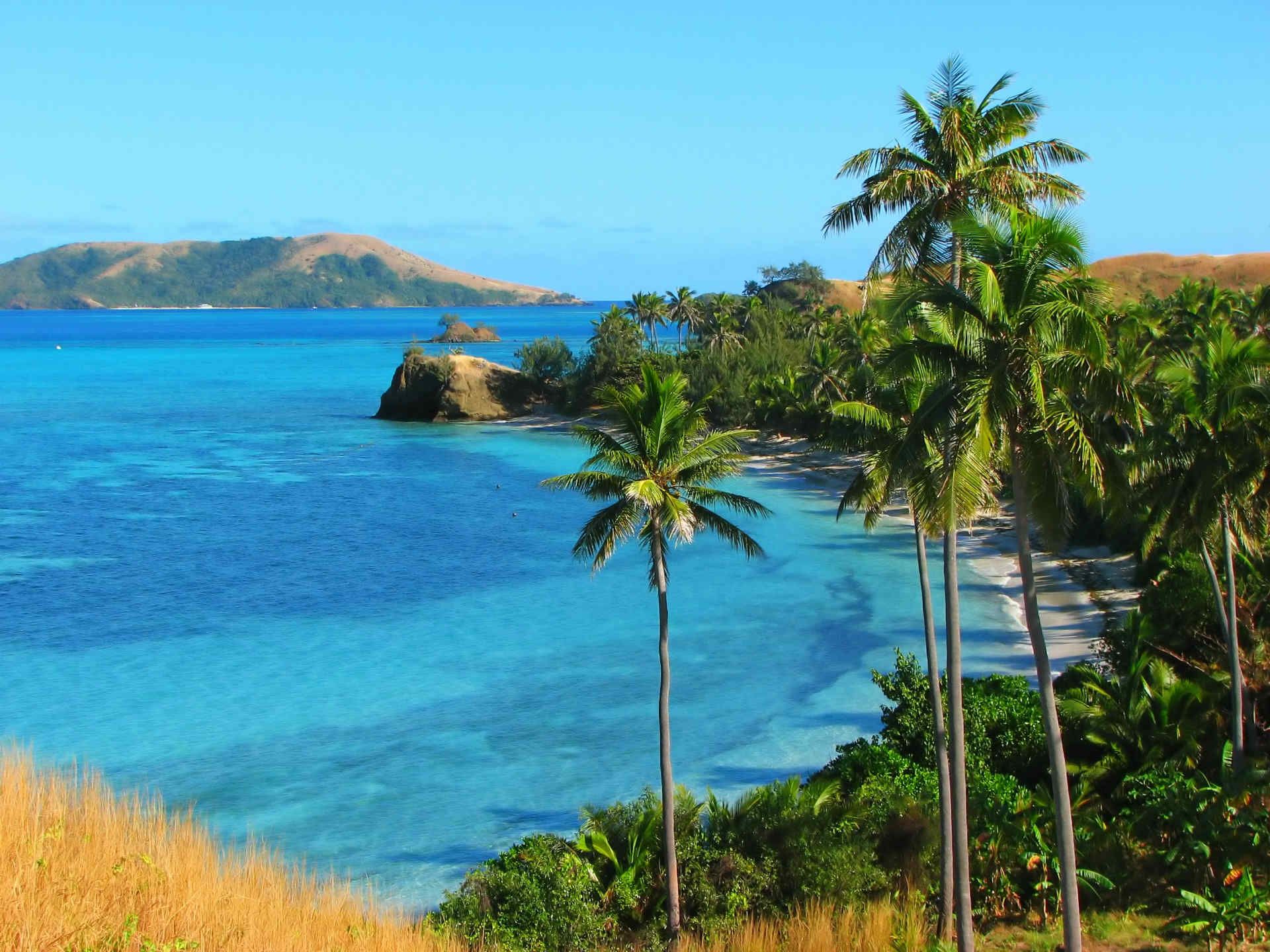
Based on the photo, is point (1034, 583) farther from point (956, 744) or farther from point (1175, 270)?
point (1175, 270)

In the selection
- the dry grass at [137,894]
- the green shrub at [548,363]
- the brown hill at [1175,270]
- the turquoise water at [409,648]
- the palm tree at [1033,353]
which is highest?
the brown hill at [1175,270]

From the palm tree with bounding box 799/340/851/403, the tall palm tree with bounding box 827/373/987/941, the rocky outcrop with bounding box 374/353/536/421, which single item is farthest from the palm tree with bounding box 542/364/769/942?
the rocky outcrop with bounding box 374/353/536/421

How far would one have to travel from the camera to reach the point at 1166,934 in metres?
17.2

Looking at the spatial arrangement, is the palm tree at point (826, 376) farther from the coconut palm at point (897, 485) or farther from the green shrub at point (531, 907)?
the green shrub at point (531, 907)

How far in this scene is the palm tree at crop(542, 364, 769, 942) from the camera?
19234 mm

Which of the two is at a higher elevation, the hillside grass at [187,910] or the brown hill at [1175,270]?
the brown hill at [1175,270]

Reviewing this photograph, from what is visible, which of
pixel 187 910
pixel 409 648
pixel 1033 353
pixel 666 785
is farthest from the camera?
pixel 409 648

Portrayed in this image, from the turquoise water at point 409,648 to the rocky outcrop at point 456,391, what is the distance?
2482 cm

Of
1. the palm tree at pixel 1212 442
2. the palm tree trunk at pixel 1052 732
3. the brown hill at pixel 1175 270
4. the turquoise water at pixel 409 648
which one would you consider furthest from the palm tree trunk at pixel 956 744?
the brown hill at pixel 1175 270

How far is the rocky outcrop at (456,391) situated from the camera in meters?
97.8

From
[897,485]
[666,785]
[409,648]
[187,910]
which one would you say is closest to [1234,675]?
[897,485]

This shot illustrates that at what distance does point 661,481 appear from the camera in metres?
19.7

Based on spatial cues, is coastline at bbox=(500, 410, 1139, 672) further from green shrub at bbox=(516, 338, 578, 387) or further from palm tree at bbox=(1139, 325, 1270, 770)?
green shrub at bbox=(516, 338, 578, 387)

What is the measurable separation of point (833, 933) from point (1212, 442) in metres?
10.0
